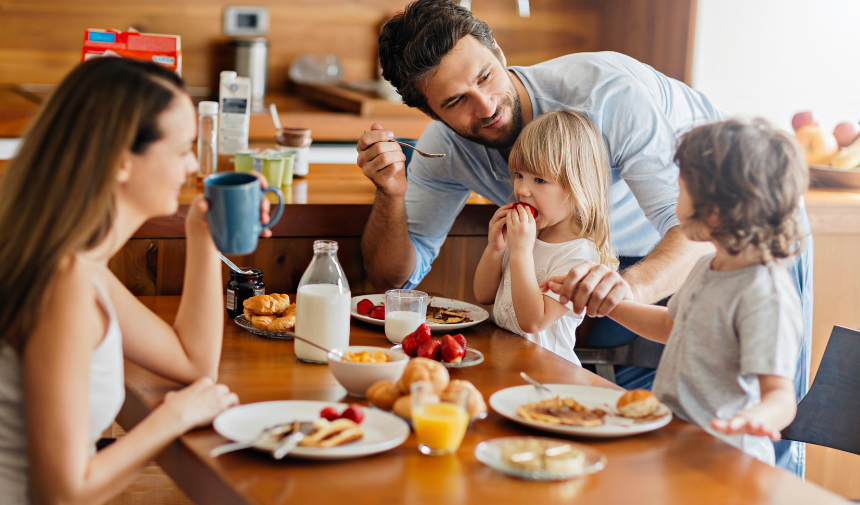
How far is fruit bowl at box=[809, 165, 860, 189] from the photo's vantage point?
7.54 ft

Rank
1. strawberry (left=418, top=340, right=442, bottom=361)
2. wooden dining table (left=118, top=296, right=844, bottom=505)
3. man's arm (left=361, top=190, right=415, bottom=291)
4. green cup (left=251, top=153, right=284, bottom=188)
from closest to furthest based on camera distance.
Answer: wooden dining table (left=118, top=296, right=844, bottom=505)
strawberry (left=418, top=340, right=442, bottom=361)
man's arm (left=361, top=190, right=415, bottom=291)
green cup (left=251, top=153, right=284, bottom=188)

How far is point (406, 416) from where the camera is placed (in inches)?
40.3

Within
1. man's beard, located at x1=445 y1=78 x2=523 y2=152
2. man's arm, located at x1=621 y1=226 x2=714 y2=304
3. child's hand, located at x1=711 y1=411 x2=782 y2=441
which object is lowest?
child's hand, located at x1=711 y1=411 x2=782 y2=441

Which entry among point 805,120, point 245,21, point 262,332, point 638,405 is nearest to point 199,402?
point 262,332

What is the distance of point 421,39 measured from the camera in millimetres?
1768

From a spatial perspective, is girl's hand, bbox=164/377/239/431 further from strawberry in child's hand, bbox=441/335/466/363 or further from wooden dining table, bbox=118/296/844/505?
strawberry in child's hand, bbox=441/335/466/363

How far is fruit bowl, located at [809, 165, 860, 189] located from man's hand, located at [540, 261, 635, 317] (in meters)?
1.25

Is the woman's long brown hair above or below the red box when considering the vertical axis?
below

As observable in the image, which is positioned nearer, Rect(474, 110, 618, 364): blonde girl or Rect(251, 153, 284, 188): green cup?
Rect(474, 110, 618, 364): blonde girl

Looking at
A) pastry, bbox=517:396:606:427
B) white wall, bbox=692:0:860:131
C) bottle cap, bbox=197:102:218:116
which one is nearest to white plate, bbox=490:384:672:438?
pastry, bbox=517:396:606:427

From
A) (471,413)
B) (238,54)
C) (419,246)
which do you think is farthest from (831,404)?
(238,54)

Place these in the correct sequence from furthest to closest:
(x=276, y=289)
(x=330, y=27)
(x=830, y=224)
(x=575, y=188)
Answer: (x=330, y=27), (x=830, y=224), (x=276, y=289), (x=575, y=188)

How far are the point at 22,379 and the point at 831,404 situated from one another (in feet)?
4.15

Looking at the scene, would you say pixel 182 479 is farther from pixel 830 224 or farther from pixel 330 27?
pixel 330 27
